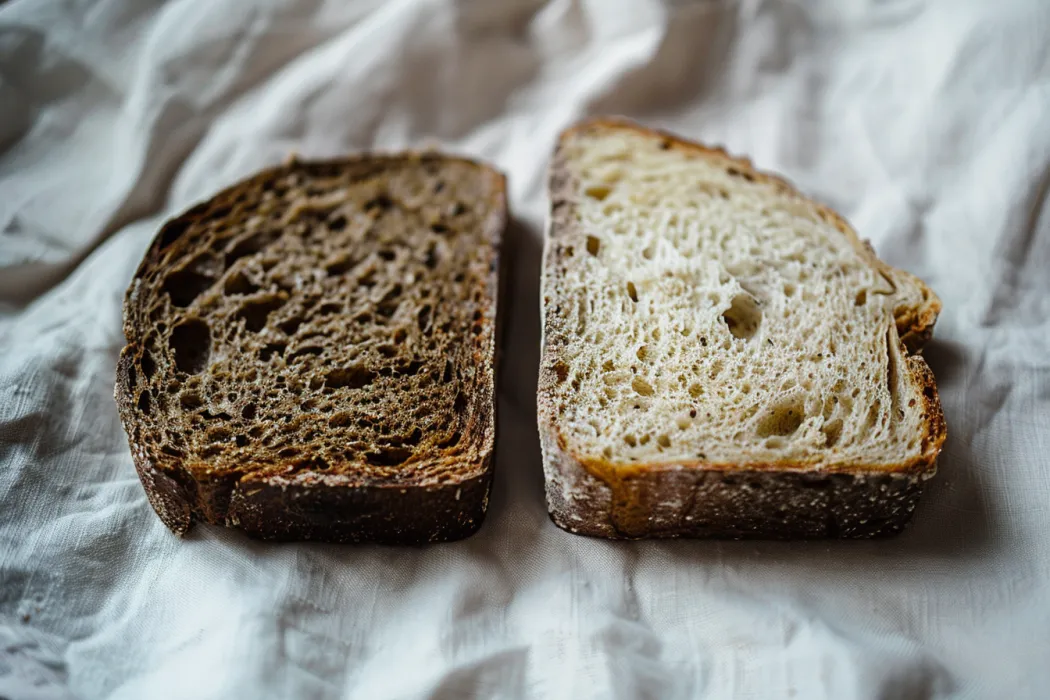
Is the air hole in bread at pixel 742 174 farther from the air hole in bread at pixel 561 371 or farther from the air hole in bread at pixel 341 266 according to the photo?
the air hole in bread at pixel 341 266

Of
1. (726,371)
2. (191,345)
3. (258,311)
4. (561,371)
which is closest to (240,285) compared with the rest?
(258,311)

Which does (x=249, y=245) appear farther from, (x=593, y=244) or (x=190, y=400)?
(x=593, y=244)

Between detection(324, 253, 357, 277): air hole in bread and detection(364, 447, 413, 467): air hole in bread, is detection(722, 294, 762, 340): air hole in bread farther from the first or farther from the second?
detection(324, 253, 357, 277): air hole in bread

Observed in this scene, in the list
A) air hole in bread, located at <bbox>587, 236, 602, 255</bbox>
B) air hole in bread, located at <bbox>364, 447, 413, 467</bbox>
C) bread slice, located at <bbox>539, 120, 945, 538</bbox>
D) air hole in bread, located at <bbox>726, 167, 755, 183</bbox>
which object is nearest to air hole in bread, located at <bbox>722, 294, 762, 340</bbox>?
bread slice, located at <bbox>539, 120, 945, 538</bbox>

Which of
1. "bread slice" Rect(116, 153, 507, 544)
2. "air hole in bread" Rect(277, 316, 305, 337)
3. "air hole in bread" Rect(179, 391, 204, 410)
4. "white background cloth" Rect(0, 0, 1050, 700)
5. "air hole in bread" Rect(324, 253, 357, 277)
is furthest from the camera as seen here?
"air hole in bread" Rect(324, 253, 357, 277)

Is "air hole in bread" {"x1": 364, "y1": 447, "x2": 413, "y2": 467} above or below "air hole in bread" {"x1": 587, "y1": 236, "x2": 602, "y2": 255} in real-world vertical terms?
below

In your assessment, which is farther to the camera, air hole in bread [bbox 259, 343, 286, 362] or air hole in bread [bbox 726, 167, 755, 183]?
air hole in bread [bbox 726, 167, 755, 183]

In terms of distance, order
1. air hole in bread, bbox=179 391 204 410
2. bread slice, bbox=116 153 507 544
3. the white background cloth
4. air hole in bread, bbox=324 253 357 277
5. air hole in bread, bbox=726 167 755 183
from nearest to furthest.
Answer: the white background cloth < bread slice, bbox=116 153 507 544 < air hole in bread, bbox=179 391 204 410 < air hole in bread, bbox=324 253 357 277 < air hole in bread, bbox=726 167 755 183
